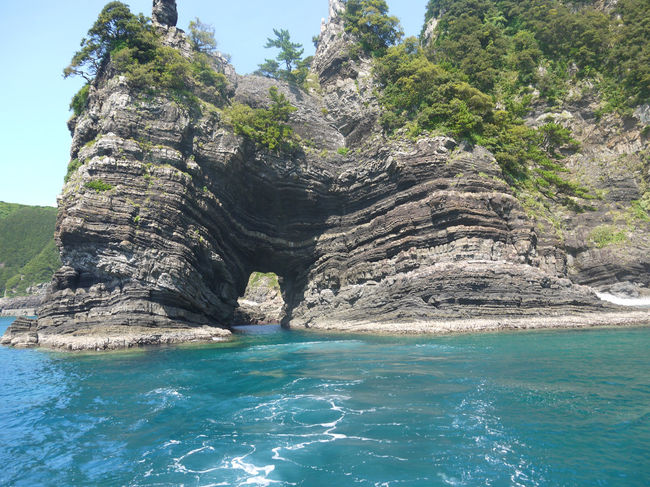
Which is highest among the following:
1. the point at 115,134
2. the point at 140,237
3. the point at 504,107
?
the point at 504,107

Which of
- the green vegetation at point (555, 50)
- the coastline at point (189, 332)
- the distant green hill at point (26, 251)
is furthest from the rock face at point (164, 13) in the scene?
the distant green hill at point (26, 251)

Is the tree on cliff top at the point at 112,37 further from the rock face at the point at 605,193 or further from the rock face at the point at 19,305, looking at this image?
the rock face at the point at 19,305

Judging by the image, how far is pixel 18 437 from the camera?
8789 millimetres

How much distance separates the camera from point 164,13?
1583 inches

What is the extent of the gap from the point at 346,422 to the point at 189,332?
2080 cm

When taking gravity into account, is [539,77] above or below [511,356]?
above

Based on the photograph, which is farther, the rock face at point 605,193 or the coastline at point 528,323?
the rock face at point 605,193

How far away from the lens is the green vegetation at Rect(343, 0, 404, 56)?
45.9 m

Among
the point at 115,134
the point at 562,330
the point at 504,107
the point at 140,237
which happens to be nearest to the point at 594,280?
the point at 562,330

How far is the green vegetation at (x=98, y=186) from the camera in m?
26.3

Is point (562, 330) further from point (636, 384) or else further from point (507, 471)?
point (507, 471)

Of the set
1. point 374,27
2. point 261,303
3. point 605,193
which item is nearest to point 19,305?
point 261,303

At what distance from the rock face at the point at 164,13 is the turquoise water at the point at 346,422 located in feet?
128

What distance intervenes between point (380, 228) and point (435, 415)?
84.1 ft
